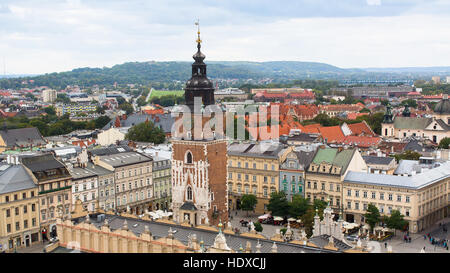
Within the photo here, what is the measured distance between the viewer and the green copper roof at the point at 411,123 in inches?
5261

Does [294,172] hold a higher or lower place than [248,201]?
higher

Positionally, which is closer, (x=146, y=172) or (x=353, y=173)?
(x=353, y=173)

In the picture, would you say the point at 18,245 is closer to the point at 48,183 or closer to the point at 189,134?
the point at 48,183

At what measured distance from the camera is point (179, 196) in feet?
202

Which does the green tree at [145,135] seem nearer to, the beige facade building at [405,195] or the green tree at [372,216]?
the beige facade building at [405,195]

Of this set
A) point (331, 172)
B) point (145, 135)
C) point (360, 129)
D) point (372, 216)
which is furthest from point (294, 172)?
point (360, 129)

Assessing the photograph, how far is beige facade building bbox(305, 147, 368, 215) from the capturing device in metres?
74.1

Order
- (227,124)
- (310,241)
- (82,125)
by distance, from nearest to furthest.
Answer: (310,241)
(227,124)
(82,125)

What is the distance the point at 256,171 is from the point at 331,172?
38.5ft

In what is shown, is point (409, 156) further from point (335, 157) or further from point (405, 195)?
point (405, 195)

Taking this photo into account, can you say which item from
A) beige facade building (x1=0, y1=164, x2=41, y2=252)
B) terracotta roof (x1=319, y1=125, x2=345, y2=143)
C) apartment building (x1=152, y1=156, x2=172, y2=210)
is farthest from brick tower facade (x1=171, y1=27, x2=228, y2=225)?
terracotta roof (x1=319, y1=125, x2=345, y2=143)

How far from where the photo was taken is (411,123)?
447 feet

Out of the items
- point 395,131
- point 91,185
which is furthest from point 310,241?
point 395,131
